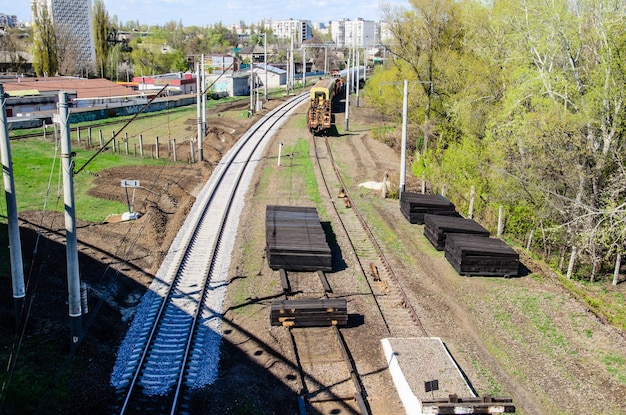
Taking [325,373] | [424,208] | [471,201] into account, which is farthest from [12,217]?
[471,201]

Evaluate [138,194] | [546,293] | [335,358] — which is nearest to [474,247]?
[546,293]

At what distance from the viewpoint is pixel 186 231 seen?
21.8 meters

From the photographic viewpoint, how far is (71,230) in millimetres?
12555

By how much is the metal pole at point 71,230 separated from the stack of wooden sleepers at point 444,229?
12.8 meters

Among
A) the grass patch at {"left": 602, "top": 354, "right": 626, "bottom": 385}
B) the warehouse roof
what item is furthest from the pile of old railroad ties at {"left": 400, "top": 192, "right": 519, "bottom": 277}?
the warehouse roof

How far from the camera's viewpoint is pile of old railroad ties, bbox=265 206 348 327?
1430 centimetres

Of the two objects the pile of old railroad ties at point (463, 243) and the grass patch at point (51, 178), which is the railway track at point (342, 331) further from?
the grass patch at point (51, 178)

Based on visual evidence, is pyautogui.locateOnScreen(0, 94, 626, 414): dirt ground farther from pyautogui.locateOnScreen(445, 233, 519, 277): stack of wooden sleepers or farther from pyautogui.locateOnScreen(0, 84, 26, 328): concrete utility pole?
pyautogui.locateOnScreen(0, 84, 26, 328): concrete utility pole

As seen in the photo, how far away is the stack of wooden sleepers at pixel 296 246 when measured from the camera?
58.4 ft

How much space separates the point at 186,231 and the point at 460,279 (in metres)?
10.3

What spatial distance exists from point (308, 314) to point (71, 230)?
5946 mm

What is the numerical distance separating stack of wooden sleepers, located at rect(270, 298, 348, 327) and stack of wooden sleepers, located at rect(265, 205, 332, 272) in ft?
11.1

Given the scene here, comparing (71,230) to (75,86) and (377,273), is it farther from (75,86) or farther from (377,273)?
(75,86)

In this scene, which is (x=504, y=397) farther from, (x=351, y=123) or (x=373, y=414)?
(x=351, y=123)
